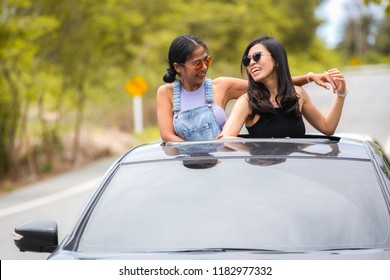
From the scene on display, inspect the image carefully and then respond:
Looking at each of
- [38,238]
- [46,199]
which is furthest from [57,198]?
[38,238]

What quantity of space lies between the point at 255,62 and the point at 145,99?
3024 centimetres

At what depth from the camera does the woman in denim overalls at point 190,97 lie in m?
5.93

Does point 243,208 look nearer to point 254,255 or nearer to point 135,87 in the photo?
point 254,255

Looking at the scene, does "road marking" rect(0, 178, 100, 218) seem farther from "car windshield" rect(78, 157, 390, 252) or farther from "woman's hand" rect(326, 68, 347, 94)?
"car windshield" rect(78, 157, 390, 252)

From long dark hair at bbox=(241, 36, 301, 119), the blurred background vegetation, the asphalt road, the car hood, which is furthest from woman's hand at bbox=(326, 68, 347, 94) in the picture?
the blurred background vegetation

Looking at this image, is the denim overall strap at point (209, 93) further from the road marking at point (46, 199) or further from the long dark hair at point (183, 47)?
the road marking at point (46, 199)

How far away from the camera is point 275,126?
5461 millimetres

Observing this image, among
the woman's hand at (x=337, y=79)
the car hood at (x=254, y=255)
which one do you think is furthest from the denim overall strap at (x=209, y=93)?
the car hood at (x=254, y=255)

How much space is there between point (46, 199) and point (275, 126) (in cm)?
A: 1078

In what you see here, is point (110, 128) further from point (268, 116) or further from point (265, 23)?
point (268, 116)

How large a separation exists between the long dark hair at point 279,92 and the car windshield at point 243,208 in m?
0.95

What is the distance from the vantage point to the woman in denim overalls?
233 inches
